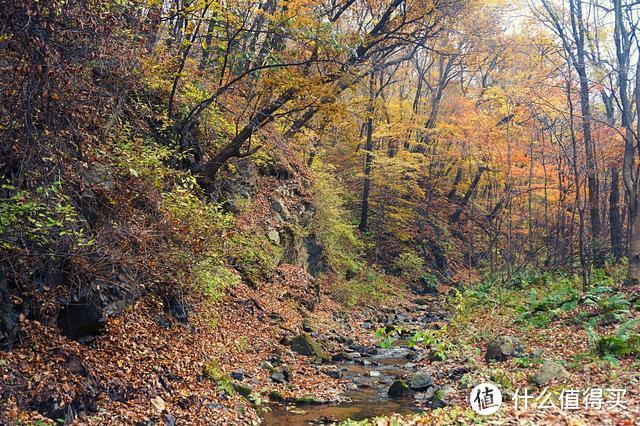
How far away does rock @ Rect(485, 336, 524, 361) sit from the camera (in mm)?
10211

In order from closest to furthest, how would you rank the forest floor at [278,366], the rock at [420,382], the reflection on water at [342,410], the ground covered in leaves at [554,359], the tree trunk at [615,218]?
1. the forest floor at [278,366]
2. the ground covered in leaves at [554,359]
3. the reflection on water at [342,410]
4. the rock at [420,382]
5. the tree trunk at [615,218]

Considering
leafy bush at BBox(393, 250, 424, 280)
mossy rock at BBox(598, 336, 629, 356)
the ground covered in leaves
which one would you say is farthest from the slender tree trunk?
mossy rock at BBox(598, 336, 629, 356)

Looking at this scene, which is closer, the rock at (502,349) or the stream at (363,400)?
the stream at (363,400)

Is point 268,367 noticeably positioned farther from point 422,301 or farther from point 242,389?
point 422,301

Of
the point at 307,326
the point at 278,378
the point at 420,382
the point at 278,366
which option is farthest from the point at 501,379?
the point at 307,326

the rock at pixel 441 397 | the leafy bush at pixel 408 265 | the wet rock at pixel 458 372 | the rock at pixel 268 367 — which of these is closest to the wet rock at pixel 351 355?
the wet rock at pixel 458 372

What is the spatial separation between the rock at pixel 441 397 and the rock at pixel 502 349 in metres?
1.54

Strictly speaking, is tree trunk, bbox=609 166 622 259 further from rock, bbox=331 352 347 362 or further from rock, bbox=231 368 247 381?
rock, bbox=231 368 247 381

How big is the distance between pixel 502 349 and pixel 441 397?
2.25m

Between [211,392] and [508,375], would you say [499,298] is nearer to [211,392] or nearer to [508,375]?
[508,375]

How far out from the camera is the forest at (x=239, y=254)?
583 centimetres

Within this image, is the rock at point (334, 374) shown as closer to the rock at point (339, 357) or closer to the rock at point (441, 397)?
the rock at point (339, 357)

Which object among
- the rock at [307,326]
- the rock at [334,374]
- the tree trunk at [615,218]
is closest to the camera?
the rock at [334,374]

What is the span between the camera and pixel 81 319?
6.67 metres
